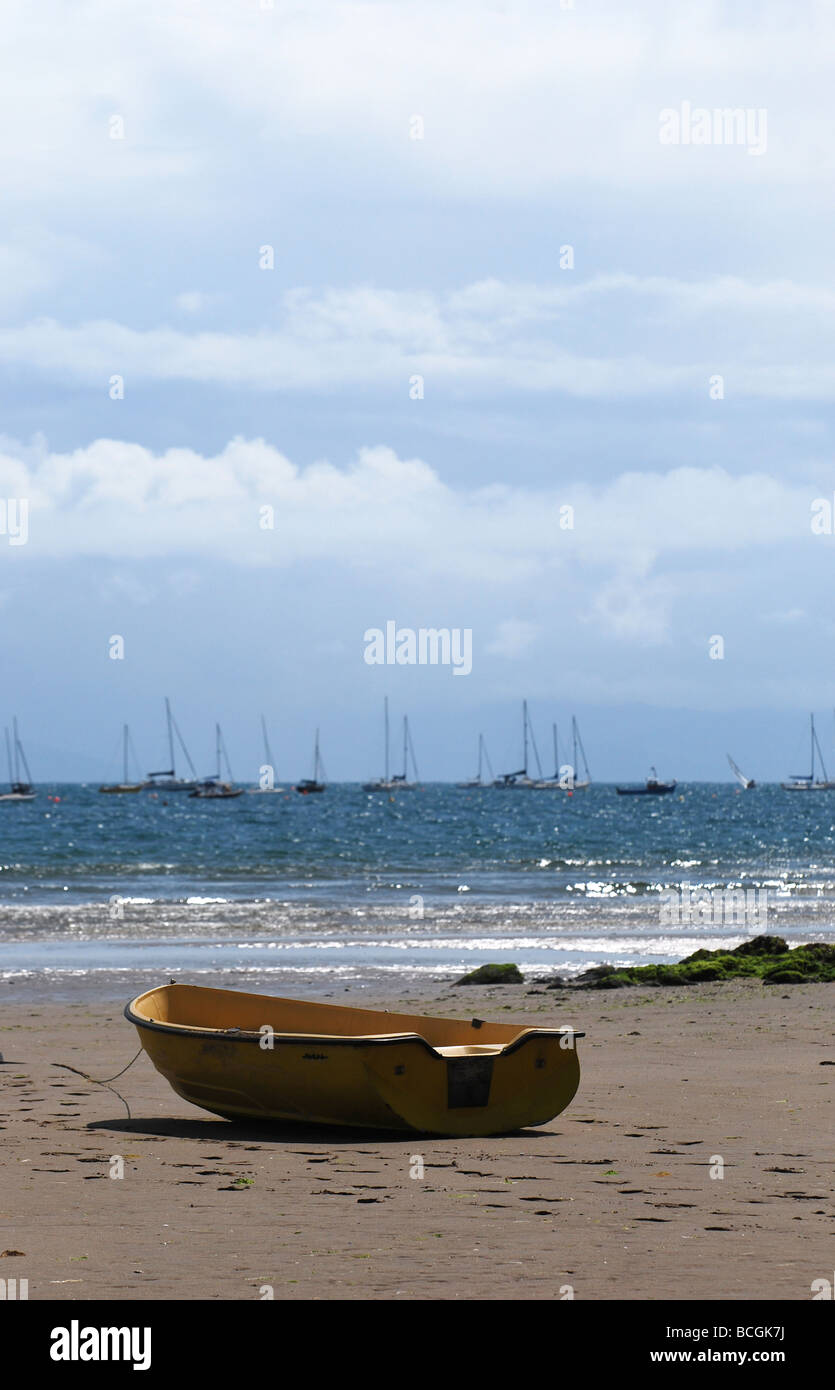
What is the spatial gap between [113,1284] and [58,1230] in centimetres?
131

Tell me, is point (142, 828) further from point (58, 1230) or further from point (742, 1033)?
point (58, 1230)

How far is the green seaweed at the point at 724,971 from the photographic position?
73.5ft

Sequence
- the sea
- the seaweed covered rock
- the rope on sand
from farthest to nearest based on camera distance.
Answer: the sea
the seaweed covered rock
the rope on sand

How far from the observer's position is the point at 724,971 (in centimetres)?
2308

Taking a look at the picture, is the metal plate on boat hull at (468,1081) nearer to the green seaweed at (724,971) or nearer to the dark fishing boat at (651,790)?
the green seaweed at (724,971)

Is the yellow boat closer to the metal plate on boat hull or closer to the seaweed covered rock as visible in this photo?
the metal plate on boat hull

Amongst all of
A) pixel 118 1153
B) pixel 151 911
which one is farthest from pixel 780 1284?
pixel 151 911

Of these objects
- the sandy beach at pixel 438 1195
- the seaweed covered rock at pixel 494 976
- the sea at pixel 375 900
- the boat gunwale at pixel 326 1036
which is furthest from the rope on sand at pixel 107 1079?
the seaweed covered rock at pixel 494 976

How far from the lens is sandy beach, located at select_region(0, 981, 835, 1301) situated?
7.62 meters

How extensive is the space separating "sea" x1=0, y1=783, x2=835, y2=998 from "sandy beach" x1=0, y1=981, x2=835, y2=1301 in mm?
9405

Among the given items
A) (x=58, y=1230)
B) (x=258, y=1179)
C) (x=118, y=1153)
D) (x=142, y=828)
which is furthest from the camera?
(x=142, y=828)

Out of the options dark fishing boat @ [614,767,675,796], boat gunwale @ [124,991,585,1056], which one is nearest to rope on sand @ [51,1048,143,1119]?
boat gunwale @ [124,991,585,1056]

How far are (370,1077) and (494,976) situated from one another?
11.3 m
